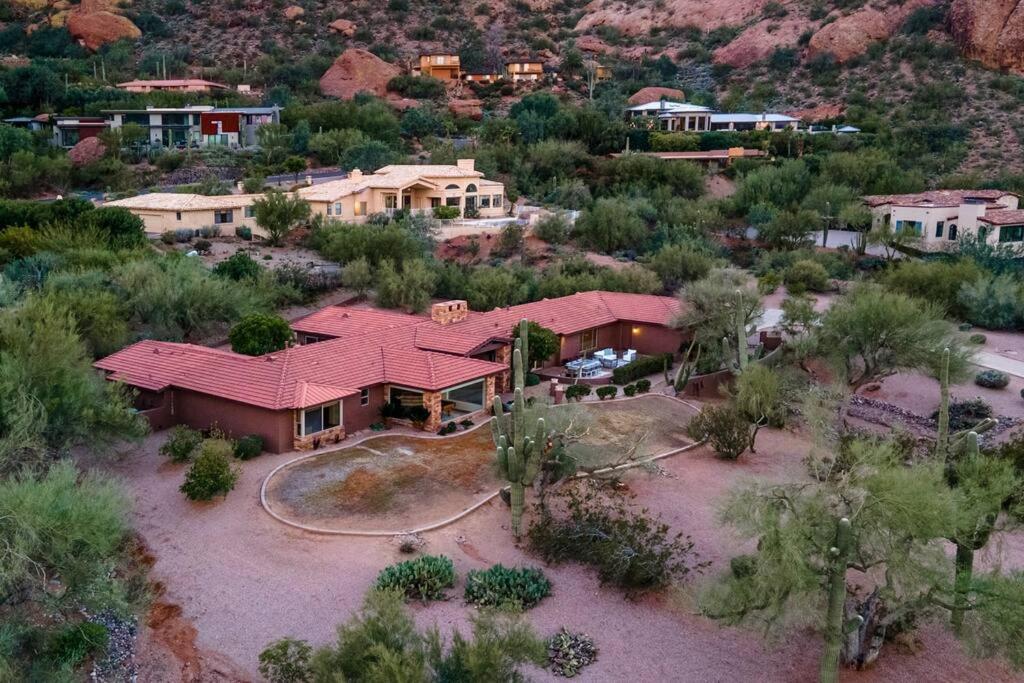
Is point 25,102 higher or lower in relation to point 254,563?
higher

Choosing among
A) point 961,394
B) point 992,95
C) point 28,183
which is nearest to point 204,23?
point 28,183

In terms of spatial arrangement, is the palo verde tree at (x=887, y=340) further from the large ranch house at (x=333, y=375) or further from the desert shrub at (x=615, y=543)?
the desert shrub at (x=615, y=543)

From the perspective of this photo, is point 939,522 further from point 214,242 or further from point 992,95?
point 992,95

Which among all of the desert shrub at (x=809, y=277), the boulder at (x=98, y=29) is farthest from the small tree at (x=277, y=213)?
the boulder at (x=98, y=29)

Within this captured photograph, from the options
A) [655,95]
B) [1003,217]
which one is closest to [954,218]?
[1003,217]

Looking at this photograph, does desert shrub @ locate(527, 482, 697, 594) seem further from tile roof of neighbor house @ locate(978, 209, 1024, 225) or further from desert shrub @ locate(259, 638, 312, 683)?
tile roof of neighbor house @ locate(978, 209, 1024, 225)

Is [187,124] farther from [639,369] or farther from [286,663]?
[286,663]
